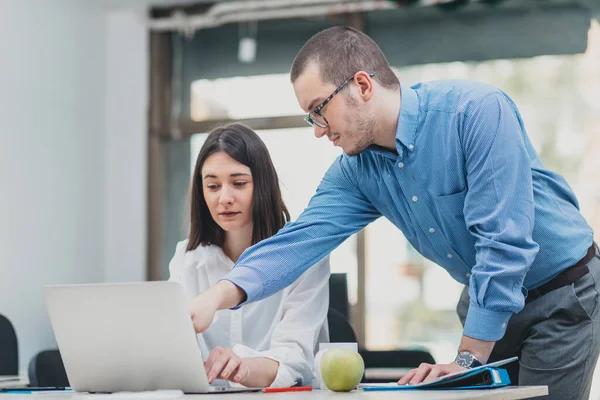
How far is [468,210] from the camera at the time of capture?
170 cm

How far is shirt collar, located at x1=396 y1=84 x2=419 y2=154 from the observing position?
177cm

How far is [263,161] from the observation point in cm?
231

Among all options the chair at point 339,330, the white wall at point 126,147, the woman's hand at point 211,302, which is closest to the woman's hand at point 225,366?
the woman's hand at point 211,302

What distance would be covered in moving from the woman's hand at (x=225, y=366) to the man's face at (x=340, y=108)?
0.48m

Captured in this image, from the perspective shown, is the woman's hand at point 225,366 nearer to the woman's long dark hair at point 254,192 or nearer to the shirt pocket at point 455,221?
the shirt pocket at point 455,221

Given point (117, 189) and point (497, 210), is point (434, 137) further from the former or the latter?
point (117, 189)

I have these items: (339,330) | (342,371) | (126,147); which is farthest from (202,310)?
(126,147)

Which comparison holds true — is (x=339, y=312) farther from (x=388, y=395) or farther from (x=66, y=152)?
(x=66, y=152)

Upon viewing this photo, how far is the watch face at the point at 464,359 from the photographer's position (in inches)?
62.7

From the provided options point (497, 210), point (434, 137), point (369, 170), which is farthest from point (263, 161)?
point (497, 210)

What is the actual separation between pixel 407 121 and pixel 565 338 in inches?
22.0

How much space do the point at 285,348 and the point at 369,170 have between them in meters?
0.46

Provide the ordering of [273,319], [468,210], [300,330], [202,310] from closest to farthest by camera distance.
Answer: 1. [202,310]
2. [468,210]
3. [300,330]
4. [273,319]

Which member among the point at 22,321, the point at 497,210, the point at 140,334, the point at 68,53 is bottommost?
the point at 22,321
